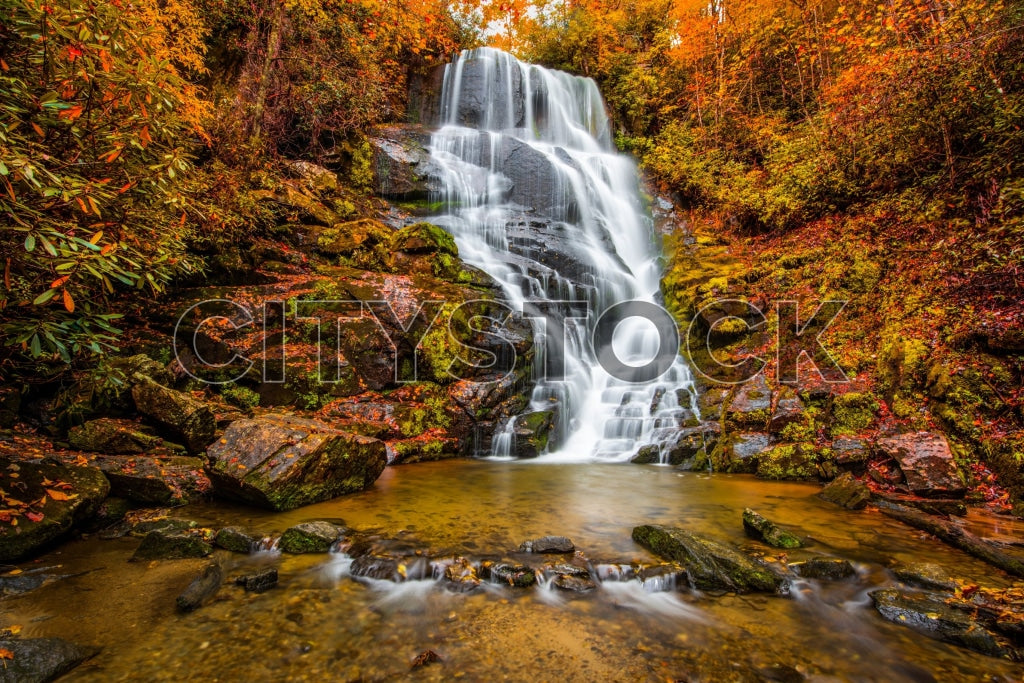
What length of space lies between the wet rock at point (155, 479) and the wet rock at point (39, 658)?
2444 millimetres

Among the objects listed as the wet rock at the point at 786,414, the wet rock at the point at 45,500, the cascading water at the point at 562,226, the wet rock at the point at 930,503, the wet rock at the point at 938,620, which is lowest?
the wet rock at the point at 938,620

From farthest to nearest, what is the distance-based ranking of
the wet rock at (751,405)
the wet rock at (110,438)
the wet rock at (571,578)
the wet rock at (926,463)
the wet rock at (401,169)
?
the wet rock at (401,169) < the wet rock at (751,405) < the wet rock at (926,463) < the wet rock at (110,438) < the wet rock at (571,578)

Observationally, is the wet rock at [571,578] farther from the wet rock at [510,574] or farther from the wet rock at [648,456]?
the wet rock at [648,456]

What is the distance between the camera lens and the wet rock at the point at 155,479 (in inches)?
178

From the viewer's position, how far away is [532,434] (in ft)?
26.8

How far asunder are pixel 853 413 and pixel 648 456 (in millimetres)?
3142

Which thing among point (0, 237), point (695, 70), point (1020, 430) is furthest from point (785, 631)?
point (695, 70)

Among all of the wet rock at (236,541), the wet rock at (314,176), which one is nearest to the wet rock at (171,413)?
the wet rock at (236,541)

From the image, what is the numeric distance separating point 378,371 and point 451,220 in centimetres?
706

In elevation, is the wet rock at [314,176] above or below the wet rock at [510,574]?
above

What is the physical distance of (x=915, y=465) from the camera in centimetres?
556

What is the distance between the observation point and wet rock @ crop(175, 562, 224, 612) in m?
2.91

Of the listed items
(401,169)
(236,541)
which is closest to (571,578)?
(236,541)

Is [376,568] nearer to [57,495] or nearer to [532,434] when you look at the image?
[57,495]
